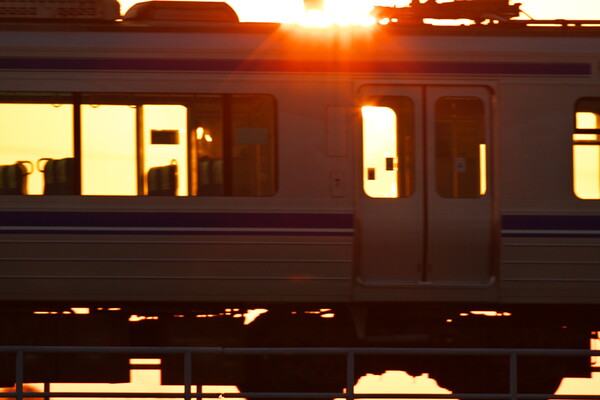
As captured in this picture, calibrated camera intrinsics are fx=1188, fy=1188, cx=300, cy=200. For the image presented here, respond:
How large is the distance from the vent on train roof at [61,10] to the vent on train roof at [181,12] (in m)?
0.20

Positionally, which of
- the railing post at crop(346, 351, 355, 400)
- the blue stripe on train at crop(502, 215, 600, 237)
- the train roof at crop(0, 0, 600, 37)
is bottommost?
the railing post at crop(346, 351, 355, 400)

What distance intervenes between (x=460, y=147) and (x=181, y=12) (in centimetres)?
286

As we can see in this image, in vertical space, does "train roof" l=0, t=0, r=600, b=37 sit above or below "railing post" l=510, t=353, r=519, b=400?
above

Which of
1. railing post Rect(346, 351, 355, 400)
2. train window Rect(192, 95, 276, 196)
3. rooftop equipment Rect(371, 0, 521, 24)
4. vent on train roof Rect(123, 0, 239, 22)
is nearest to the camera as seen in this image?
railing post Rect(346, 351, 355, 400)

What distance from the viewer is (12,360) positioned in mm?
10953

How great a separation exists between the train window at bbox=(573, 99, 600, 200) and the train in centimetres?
2

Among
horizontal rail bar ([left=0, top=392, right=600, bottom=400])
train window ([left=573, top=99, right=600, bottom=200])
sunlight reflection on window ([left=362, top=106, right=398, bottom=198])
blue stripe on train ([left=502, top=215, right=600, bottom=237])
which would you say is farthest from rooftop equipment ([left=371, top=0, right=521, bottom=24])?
horizontal rail bar ([left=0, top=392, right=600, bottom=400])

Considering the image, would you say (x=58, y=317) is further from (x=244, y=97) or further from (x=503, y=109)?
(x=503, y=109)

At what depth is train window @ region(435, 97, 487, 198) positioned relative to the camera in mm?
10750

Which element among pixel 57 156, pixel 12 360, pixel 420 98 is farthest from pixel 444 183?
pixel 12 360

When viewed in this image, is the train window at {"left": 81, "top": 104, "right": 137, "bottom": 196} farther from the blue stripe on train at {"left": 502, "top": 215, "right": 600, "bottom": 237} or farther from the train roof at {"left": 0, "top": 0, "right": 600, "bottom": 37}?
the blue stripe on train at {"left": 502, "top": 215, "right": 600, "bottom": 237}

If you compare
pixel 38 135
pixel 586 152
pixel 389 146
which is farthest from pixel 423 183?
pixel 38 135

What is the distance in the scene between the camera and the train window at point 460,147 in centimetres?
1075

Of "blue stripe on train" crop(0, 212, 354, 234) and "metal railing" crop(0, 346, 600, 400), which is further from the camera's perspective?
"blue stripe on train" crop(0, 212, 354, 234)
